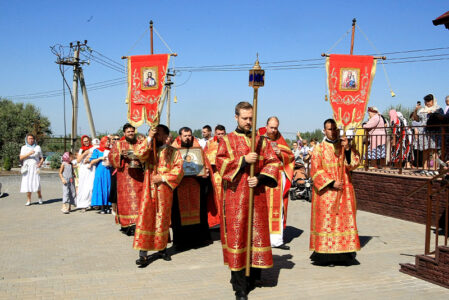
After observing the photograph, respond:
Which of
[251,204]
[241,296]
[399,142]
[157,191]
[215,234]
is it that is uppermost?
[399,142]

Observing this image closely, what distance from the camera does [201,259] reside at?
22.7 ft

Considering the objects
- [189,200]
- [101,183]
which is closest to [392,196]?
[189,200]

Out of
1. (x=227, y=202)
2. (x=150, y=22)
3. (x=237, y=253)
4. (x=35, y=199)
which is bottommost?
(x=35, y=199)

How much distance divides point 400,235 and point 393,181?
2.24 m

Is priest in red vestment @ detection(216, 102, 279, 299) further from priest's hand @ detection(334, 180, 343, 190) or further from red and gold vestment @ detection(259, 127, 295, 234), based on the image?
red and gold vestment @ detection(259, 127, 295, 234)

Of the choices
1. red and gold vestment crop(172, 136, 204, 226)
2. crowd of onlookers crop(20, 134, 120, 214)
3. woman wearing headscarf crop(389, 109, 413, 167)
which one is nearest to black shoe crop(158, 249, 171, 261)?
red and gold vestment crop(172, 136, 204, 226)

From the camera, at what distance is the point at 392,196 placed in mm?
10805

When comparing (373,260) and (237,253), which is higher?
(237,253)

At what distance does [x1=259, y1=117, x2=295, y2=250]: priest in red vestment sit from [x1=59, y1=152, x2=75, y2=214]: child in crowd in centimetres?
621

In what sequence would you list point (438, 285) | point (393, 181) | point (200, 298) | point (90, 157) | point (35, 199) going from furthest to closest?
point (35, 199)
point (90, 157)
point (393, 181)
point (438, 285)
point (200, 298)

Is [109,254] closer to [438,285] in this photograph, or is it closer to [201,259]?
[201,259]

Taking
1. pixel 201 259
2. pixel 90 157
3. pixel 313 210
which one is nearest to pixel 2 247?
pixel 201 259

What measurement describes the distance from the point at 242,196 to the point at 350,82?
3.32 meters

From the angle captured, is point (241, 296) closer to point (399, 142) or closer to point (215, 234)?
point (215, 234)
